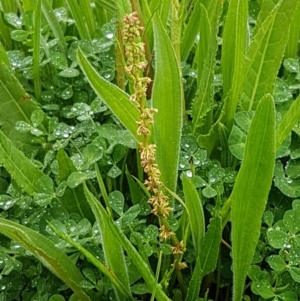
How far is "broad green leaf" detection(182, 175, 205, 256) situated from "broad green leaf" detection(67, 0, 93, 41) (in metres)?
0.45

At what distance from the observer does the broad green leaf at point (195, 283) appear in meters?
0.75

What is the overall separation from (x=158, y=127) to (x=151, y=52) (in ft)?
0.81

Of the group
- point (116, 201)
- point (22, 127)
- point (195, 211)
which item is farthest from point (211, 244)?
point (22, 127)

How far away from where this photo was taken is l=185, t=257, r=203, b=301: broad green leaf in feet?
2.48

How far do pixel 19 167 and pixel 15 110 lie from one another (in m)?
0.16

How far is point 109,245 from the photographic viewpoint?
0.74 metres

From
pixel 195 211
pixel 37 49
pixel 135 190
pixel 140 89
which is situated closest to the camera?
pixel 140 89

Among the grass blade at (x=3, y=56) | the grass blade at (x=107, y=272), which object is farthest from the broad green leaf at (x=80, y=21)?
the grass blade at (x=107, y=272)

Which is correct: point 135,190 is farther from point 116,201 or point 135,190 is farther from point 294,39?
point 294,39

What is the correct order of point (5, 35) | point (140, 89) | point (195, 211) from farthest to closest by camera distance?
point (5, 35) → point (195, 211) → point (140, 89)

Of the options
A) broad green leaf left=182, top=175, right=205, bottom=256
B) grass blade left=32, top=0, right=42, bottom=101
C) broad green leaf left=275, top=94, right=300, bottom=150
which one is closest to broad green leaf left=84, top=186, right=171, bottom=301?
broad green leaf left=182, top=175, right=205, bottom=256

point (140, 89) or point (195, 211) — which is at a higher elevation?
point (140, 89)

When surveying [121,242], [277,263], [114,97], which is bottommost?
[277,263]

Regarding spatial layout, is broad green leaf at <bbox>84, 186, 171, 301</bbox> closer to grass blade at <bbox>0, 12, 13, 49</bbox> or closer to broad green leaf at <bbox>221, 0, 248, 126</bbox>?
broad green leaf at <bbox>221, 0, 248, 126</bbox>
